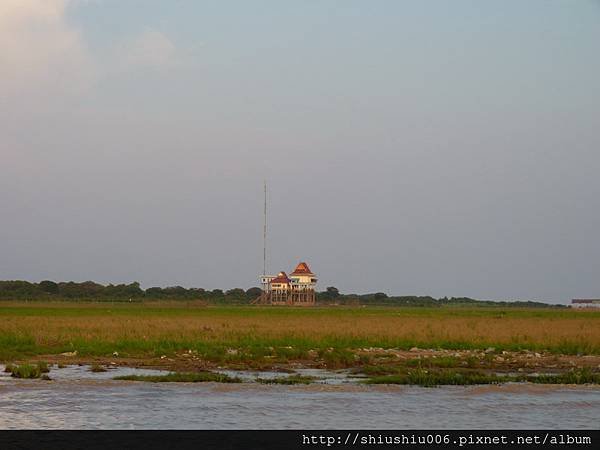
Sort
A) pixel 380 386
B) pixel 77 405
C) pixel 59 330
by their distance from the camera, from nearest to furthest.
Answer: pixel 77 405, pixel 380 386, pixel 59 330

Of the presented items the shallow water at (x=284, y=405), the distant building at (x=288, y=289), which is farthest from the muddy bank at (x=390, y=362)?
the distant building at (x=288, y=289)

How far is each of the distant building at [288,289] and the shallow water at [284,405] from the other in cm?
13768

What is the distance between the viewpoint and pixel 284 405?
71.0 ft

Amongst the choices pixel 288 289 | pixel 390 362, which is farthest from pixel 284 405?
pixel 288 289

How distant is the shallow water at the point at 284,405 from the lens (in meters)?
19.1

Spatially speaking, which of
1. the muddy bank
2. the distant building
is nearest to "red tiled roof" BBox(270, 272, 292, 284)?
the distant building

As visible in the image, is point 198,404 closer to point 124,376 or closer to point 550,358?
point 124,376

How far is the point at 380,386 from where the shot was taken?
25.3m

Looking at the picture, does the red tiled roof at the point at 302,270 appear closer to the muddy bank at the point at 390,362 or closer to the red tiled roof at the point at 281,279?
the red tiled roof at the point at 281,279

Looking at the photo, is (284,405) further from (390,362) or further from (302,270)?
(302,270)

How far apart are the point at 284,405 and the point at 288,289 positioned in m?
143
